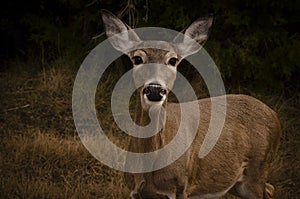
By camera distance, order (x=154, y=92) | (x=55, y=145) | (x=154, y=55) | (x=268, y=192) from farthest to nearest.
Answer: (x=55, y=145), (x=268, y=192), (x=154, y=55), (x=154, y=92)

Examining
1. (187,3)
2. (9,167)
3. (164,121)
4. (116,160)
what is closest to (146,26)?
(187,3)

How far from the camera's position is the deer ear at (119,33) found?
233 inches

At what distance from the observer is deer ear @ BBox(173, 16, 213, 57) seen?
19.3 feet

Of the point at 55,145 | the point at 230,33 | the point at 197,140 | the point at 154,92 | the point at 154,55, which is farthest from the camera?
the point at 230,33

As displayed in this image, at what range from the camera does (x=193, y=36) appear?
5973 mm

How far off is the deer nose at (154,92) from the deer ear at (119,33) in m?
0.83

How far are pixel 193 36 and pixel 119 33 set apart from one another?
2.11ft

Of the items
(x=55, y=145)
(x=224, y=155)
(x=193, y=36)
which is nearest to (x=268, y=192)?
(x=224, y=155)

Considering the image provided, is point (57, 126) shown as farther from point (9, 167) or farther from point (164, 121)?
point (164, 121)

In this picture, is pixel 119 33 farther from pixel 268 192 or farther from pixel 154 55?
pixel 268 192

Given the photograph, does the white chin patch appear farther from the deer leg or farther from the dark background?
the dark background

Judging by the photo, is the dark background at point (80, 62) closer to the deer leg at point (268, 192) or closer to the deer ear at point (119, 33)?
the deer leg at point (268, 192)

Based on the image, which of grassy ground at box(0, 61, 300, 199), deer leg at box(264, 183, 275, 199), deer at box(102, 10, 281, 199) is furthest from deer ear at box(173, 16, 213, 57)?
grassy ground at box(0, 61, 300, 199)

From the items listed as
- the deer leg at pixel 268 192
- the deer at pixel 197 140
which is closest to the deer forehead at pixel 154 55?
the deer at pixel 197 140
